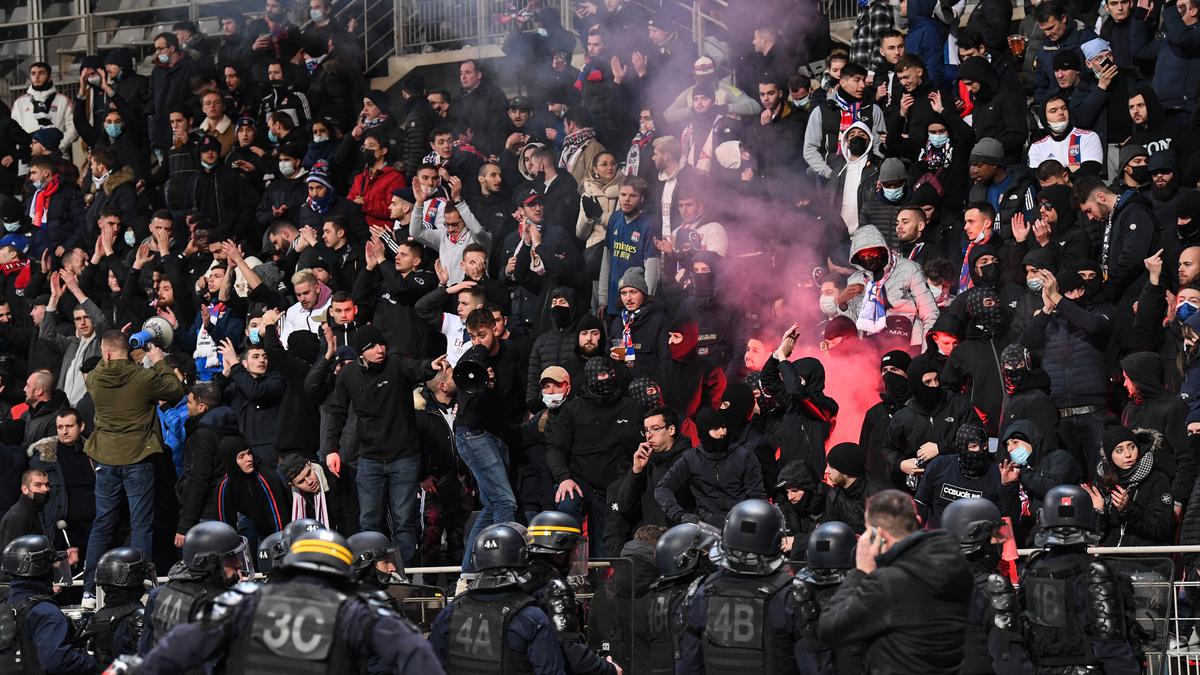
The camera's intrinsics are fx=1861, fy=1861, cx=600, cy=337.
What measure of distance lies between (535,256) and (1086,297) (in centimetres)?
470

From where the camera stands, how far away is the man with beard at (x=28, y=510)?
14.4m

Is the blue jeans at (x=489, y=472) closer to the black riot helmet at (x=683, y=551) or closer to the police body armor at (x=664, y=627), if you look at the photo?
the police body armor at (x=664, y=627)

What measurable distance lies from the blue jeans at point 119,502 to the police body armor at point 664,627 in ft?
18.2

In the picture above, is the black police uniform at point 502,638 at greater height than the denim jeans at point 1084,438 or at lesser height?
lesser

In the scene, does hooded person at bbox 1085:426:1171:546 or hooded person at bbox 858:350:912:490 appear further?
hooded person at bbox 858:350:912:490

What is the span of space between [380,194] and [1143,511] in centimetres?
889

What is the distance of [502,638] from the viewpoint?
30.2ft

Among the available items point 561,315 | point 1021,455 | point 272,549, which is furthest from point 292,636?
point 561,315

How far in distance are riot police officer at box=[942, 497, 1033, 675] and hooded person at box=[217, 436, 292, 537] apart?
601 cm

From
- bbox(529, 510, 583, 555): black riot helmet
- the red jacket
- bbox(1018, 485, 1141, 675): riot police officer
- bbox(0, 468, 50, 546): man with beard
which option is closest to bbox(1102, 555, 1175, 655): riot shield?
bbox(1018, 485, 1141, 675): riot police officer

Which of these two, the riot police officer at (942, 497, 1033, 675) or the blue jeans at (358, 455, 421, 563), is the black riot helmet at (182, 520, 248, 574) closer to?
the blue jeans at (358, 455, 421, 563)

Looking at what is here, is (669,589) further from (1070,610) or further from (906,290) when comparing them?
(906,290)

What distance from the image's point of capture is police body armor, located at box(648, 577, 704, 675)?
1000 cm

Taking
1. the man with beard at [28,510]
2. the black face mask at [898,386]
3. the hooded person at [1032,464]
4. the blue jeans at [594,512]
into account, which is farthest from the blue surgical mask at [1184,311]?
the man with beard at [28,510]
